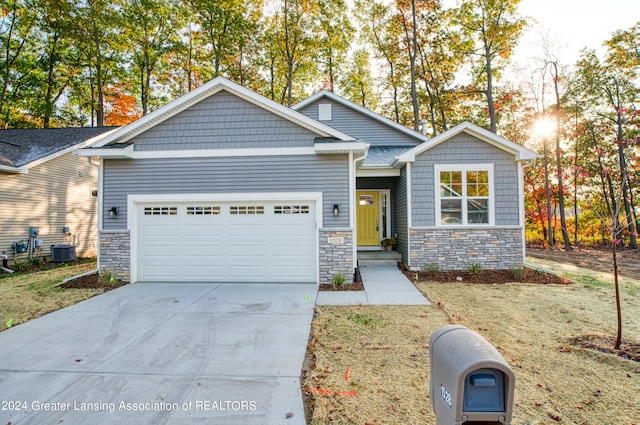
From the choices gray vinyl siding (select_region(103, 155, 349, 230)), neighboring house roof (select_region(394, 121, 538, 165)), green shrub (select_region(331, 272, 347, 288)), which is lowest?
green shrub (select_region(331, 272, 347, 288))

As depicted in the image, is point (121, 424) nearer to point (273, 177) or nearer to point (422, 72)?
point (273, 177)

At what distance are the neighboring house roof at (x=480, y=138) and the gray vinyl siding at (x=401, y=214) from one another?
608 millimetres

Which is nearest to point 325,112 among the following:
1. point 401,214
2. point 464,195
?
point 401,214

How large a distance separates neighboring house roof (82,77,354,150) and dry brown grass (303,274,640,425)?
14.0 ft

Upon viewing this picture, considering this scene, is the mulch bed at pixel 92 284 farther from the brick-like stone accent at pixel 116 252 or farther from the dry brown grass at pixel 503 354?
the dry brown grass at pixel 503 354

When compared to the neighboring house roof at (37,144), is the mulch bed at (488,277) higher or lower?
lower

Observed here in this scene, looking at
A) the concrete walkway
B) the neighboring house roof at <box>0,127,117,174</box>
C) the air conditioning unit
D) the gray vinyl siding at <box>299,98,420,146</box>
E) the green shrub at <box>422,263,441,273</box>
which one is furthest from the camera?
the gray vinyl siding at <box>299,98,420,146</box>

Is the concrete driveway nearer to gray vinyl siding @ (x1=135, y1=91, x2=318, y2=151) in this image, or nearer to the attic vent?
gray vinyl siding @ (x1=135, y1=91, x2=318, y2=151)

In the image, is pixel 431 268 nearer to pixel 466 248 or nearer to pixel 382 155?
pixel 466 248

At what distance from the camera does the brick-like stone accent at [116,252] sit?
8.25 metres

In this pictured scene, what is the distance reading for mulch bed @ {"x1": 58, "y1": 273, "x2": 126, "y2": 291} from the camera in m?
7.86

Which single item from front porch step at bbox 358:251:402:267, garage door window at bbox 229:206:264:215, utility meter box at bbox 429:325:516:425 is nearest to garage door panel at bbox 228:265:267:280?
garage door window at bbox 229:206:264:215

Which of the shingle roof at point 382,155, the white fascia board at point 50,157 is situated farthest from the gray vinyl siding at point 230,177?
the white fascia board at point 50,157

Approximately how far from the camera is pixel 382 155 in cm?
1130
